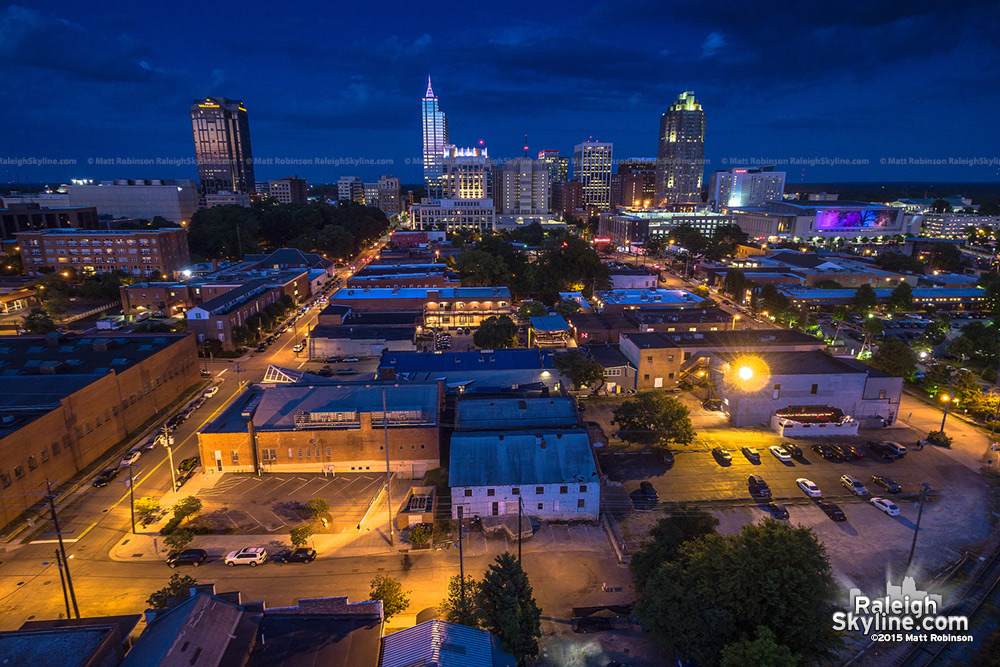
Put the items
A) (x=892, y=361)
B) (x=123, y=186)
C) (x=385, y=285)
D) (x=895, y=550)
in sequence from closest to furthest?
(x=895, y=550) → (x=892, y=361) → (x=385, y=285) → (x=123, y=186)

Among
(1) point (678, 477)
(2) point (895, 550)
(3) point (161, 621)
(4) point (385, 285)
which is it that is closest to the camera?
(3) point (161, 621)

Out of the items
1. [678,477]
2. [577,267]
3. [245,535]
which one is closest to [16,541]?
[245,535]

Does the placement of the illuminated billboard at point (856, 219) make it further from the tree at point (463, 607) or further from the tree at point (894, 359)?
the tree at point (463, 607)

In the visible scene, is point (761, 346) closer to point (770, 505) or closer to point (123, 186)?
point (770, 505)

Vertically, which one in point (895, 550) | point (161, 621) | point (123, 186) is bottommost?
point (895, 550)

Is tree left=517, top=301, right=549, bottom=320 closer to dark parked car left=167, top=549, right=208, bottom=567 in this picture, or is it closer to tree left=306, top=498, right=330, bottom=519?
tree left=306, top=498, right=330, bottom=519

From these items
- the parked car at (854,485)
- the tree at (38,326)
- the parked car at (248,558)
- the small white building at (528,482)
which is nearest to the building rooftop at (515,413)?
the small white building at (528,482)

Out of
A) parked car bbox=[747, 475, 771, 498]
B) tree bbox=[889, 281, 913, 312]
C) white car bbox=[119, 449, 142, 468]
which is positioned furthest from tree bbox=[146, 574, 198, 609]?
tree bbox=[889, 281, 913, 312]
